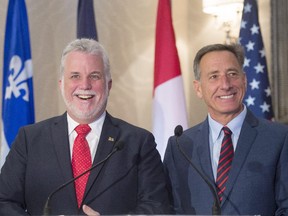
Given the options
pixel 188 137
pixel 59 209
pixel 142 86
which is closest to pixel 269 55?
pixel 142 86

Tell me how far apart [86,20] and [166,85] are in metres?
0.77

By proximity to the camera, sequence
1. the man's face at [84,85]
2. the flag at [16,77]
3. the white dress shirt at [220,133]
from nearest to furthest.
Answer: the man's face at [84,85] → the white dress shirt at [220,133] → the flag at [16,77]

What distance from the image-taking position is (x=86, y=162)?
91.8 inches

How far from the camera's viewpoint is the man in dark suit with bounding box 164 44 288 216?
7.56ft

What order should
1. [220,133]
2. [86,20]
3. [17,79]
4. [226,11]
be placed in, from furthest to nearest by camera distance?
[226,11] < [86,20] < [17,79] < [220,133]

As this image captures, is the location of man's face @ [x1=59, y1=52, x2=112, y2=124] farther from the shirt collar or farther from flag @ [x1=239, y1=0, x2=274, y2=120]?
flag @ [x1=239, y1=0, x2=274, y2=120]

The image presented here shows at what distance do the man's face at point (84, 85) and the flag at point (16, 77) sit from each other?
1315 millimetres

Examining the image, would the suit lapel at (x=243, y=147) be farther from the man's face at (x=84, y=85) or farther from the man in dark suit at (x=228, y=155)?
the man's face at (x=84, y=85)

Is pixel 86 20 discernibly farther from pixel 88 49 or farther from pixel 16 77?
pixel 88 49

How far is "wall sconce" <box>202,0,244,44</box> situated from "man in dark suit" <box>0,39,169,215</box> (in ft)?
6.72

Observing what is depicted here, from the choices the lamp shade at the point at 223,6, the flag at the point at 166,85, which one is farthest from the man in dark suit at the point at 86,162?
the lamp shade at the point at 223,6

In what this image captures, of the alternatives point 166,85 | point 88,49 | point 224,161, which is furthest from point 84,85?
point 166,85

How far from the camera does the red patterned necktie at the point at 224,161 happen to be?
2346 millimetres

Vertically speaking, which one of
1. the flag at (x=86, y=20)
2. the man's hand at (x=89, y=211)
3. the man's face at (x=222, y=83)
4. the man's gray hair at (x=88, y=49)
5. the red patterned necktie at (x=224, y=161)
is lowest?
the man's hand at (x=89, y=211)
